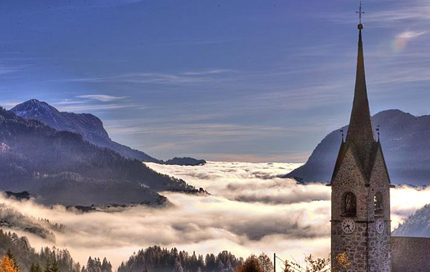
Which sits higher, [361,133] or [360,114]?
[360,114]

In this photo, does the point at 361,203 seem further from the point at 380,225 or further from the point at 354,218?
the point at 380,225

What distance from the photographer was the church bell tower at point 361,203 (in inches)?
3669

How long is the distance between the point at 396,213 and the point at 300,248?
25.3 m

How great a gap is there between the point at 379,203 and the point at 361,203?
2.87 meters

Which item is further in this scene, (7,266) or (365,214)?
(7,266)

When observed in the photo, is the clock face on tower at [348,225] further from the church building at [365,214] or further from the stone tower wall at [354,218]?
the stone tower wall at [354,218]

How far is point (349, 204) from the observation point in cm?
9525

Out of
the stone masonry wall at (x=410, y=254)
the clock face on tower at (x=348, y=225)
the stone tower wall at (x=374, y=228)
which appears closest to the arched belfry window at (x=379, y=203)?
the stone tower wall at (x=374, y=228)

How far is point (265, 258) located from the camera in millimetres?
124562

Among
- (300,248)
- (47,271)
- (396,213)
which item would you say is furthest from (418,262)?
(300,248)

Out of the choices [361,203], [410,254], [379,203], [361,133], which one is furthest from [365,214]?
[361,133]

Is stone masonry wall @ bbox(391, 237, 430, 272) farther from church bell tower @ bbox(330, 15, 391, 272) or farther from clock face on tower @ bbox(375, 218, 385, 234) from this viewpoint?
clock face on tower @ bbox(375, 218, 385, 234)

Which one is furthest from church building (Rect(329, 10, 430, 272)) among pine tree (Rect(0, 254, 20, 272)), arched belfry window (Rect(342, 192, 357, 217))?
pine tree (Rect(0, 254, 20, 272))

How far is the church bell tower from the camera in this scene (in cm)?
9319
